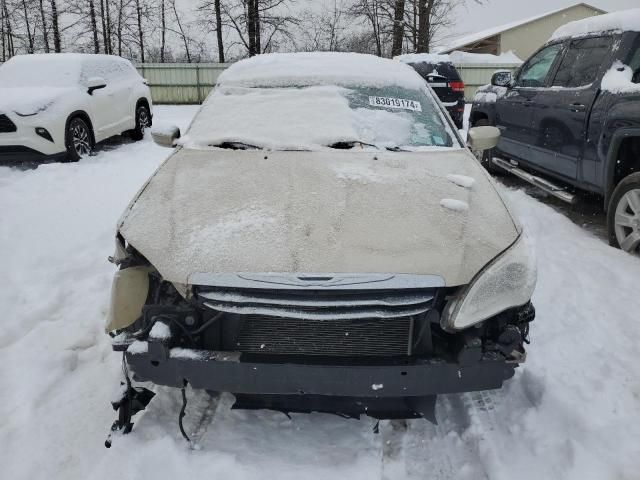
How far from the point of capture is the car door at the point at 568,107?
16.6ft

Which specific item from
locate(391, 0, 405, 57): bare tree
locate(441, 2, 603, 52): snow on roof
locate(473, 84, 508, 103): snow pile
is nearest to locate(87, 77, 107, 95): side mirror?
locate(473, 84, 508, 103): snow pile

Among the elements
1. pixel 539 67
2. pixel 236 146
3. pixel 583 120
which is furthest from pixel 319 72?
pixel 539 67

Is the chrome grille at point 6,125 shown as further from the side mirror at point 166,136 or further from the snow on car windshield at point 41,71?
the side mirror at point 166,136

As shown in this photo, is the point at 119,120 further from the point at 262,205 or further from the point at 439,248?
the point at 439,248

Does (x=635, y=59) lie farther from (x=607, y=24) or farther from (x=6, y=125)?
(x=6, y=125)

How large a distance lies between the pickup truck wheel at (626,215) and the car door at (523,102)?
175cm

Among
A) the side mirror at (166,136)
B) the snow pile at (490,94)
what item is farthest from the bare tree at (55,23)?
the side mirror at (166,136)

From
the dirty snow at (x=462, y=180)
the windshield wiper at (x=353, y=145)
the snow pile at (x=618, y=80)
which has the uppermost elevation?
the snow pile at (x=618, y=80)

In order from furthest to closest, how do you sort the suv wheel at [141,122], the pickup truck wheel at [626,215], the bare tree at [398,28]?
the bare tree at [398,28] < the suv wheel at [141,122] < the pickup truck wheel at [626,215]

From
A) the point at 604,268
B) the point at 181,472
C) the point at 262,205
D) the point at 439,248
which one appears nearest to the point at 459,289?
the point at 439,248

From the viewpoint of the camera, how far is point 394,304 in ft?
6.84

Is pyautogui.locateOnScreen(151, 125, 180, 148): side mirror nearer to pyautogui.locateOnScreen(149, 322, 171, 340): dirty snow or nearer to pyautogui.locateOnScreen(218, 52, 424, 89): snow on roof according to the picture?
pyautogui.locateOnScreen(218, 52, 424, 89): snow on roof

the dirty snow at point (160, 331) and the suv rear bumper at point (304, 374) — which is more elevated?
the dirty snow at point (160, 331)

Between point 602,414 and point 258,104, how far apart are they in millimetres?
2738
